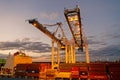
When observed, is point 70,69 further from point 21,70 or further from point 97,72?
point 21,70

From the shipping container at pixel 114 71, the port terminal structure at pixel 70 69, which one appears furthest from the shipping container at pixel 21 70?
the shipping container at pixel 114 71

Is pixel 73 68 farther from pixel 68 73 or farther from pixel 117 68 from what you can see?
pixel 117 68

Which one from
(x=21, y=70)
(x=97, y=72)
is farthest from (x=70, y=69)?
(x=21, y=70)

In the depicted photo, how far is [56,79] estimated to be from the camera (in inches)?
1522

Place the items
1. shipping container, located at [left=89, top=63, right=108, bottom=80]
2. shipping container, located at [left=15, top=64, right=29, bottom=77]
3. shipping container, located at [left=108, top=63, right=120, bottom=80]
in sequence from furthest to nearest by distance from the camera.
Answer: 1. shipping container, located at [left=15, top=64, right=29, bottom=77]
2. shipping container, located at [left=89, top=63, right=108, bottom=80]
3. shipping container, located at [left=108, top=63, right=120, bottom=80]

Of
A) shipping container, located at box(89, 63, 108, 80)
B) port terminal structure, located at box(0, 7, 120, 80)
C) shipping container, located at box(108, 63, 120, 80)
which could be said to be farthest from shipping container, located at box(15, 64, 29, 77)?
shipping container, located at box(108, 63, 120, 80)

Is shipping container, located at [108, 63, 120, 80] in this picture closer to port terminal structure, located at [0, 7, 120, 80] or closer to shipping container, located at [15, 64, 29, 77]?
port terminal structure, located at [0, 7, 120, 80]

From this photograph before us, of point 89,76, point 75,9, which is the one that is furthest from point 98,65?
point 75,9

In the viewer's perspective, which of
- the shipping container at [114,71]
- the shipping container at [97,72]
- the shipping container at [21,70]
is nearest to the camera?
the shipping container at [114,71]

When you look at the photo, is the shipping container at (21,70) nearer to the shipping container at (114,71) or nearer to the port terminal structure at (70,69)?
the port terminal structure at (70,69)

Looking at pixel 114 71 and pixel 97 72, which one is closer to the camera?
pixel 114 71

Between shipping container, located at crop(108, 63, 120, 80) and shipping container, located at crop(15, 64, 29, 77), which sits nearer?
shipping container, located at crop(108, 63, 120, 80)

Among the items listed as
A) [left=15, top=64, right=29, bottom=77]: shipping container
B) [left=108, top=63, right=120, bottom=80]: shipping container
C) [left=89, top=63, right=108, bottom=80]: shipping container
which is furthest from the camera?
[left=15, top=64, right=29, bottom=77]: shipping container

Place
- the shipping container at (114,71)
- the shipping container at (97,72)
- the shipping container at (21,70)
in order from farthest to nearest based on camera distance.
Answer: the shipping container at (21,70) → the shipping container at (97,72) → the shipping container at (114,71)
